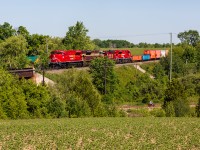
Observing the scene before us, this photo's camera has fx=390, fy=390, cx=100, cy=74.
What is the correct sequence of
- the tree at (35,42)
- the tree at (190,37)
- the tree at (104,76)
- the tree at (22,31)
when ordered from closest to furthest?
the tree at (104,76) < the tree at (35,42) < the tree at (22,31) < the tree at (190,37)

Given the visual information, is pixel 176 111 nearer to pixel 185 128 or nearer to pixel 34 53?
pixel 185 128

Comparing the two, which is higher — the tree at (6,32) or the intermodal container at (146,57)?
the tree at (6,32)

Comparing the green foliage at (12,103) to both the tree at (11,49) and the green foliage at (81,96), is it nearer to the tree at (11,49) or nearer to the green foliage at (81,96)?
the green foliage at (81,96)

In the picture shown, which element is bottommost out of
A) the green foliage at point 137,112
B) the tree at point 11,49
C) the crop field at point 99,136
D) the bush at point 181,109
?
the green foliage at point 137,112

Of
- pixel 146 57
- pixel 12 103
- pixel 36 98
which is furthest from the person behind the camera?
pixel 146 57

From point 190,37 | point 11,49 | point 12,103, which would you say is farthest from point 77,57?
point 190,37

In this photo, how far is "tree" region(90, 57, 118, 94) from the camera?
65562 millimetres

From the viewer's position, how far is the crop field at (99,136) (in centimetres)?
2380

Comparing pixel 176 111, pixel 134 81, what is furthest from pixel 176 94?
pixel 134 81

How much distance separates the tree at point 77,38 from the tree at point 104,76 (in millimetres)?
30844

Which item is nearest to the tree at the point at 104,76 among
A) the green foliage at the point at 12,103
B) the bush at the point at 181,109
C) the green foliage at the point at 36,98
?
the bush at the point at 181,109

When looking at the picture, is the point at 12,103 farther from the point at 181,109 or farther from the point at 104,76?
the point at 104,76

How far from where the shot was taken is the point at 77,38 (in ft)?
325

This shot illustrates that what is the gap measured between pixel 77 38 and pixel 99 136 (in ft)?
247
